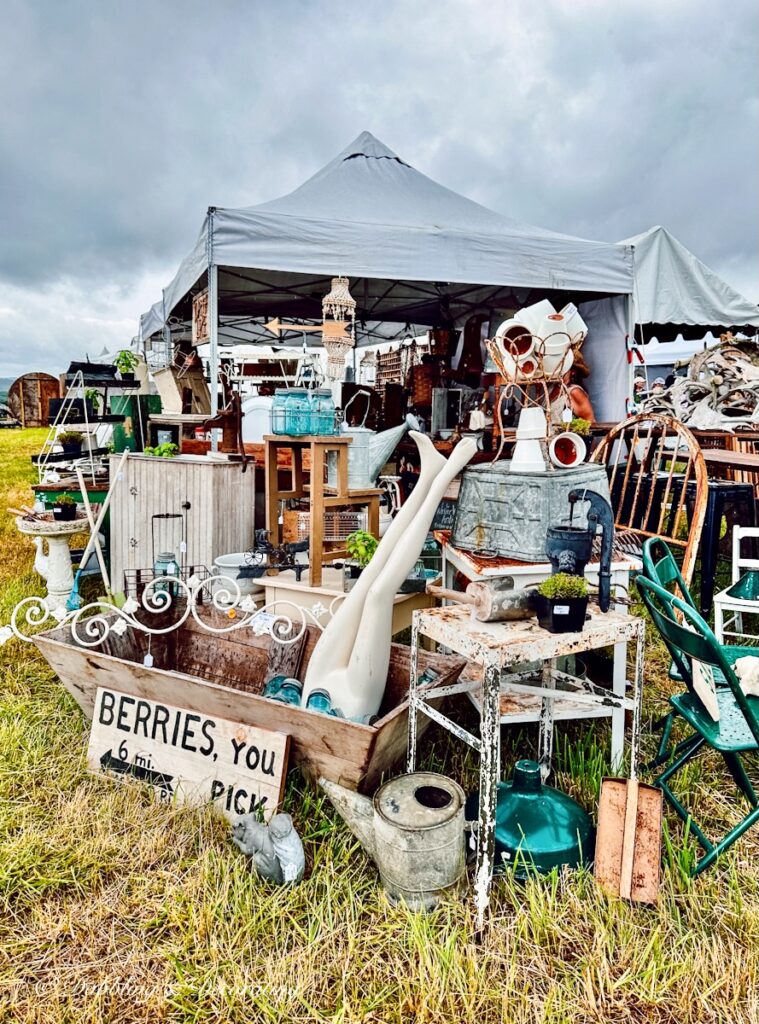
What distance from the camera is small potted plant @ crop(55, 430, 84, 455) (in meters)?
5.21

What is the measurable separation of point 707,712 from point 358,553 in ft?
5.34

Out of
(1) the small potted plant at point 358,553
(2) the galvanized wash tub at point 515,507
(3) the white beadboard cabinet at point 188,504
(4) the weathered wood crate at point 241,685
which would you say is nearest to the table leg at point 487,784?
(4) the weathered wood crate at point 241,685

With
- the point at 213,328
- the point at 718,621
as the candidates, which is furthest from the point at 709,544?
the point at 213,328

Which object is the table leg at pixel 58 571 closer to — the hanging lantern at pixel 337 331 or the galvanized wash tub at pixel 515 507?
the hanging lantern at pixel 337 331

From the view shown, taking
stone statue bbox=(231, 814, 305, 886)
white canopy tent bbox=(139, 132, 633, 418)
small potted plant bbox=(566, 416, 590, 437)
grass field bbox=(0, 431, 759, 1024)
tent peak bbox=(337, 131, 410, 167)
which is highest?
tent peak bbox=(337, 131, 410, 167)

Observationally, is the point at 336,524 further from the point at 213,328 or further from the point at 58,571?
the point at 58,571

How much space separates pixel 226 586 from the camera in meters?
3.33

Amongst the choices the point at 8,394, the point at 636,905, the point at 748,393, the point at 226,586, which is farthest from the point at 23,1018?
the point at 8,394

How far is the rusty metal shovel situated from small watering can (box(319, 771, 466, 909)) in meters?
0.39

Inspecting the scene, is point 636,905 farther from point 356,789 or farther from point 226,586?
point 226,586

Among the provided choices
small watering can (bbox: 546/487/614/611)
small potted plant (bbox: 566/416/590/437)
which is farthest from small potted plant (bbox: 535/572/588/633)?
small potted plant (bbox: 566/416/590/437)

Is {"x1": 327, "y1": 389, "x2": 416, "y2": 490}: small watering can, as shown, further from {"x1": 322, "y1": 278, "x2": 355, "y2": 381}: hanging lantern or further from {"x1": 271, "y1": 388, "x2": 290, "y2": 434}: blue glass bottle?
{"x1": 322, "y1": 278, "x2": 355, "y2": 381}: hanging lantern

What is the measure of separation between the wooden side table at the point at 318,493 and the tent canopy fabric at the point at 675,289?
3.48 metres

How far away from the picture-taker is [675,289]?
19.5ft
